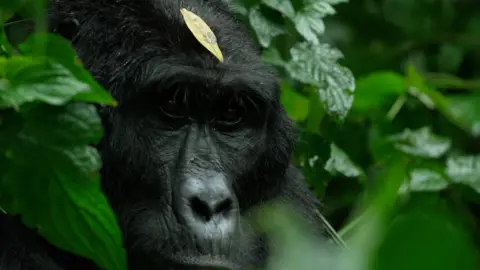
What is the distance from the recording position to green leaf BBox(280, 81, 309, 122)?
3.72 meters

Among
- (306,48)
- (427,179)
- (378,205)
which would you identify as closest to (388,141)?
(427,179)

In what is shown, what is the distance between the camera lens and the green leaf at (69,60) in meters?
1.76

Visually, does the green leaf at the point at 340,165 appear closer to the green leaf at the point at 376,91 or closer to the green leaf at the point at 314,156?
the green leaf at the point at 314,156

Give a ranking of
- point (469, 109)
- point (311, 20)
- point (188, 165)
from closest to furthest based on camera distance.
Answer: point (188, 165)
point (311, 20)
point (469, 109)

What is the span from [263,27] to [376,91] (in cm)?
133

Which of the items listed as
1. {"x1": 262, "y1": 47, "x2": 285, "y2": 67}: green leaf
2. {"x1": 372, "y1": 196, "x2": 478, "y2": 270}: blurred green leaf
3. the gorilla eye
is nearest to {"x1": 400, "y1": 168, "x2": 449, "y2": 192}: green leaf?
{"x1": 262, "y1": 47, "x2": 285, "y2": 67}: green leaf

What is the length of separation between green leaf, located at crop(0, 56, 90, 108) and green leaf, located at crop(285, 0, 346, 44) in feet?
5.57

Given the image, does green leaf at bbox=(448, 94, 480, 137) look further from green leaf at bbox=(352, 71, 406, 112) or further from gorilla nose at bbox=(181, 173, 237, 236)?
gorilla nose at bbox=(181, 173, 237, 236)

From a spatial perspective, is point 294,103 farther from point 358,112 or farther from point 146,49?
point 146,49

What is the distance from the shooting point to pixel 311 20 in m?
3.37

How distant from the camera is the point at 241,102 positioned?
113 inches

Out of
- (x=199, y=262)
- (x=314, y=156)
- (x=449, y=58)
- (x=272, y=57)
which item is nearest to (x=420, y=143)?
(x=314, y=156)

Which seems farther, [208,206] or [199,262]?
[208,206]

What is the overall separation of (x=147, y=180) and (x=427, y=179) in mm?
1816
